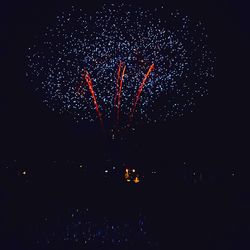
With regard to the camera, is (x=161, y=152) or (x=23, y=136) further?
(x=23, y=136)

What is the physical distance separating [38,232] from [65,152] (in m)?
9.13

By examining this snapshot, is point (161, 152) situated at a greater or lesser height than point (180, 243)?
greater

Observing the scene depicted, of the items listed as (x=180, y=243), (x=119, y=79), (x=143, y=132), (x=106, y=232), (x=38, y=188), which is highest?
(x=119, y=79)

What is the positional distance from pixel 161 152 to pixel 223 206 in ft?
24.6

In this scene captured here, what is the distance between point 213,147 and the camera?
1279 cm

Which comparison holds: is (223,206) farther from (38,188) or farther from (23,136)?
(23,136)

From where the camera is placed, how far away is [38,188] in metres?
5.78

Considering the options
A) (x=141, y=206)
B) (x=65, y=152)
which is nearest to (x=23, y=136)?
(x=65, y=152)

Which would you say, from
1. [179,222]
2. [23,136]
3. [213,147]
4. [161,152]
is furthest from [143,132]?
[179,222]

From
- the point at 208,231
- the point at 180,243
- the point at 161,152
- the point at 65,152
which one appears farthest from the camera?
the point at 65,152

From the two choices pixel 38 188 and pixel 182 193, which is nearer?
pixel 182 193

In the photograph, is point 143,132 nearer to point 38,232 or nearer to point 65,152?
point 65,152

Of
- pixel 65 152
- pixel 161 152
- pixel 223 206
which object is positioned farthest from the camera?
pixel 65 152

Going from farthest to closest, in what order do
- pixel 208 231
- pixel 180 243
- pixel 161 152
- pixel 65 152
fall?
pixel 65 152, pixel 161 152, pixel 208 231, pixel 180 243
